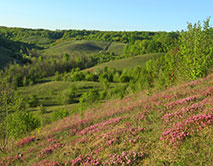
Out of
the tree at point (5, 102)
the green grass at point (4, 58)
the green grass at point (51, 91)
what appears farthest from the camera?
the green grass at point (4, 58)

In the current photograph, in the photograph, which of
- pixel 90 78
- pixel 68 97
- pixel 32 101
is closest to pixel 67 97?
pixel 68 97

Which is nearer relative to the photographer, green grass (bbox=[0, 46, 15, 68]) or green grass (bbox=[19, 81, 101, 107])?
green grass (bbox=[19, 81, 101, 107])

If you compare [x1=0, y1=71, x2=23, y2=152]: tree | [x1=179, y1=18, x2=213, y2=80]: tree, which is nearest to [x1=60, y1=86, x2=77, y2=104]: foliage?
[x1=179, y1=18, x2=213, y2=80]: tree

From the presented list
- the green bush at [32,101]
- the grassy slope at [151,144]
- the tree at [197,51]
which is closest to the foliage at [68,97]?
the green bush at [32,101]

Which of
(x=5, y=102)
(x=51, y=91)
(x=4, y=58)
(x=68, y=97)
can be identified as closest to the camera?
(x=5, y=102)

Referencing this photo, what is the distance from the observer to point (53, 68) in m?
164

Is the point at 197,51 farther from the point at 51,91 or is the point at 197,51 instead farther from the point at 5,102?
the point at 51,91

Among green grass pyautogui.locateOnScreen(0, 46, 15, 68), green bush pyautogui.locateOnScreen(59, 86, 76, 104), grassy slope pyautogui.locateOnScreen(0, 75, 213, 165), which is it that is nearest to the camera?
grassy slope pyautogui.locateOnScreen(0, 75, 213, 165)

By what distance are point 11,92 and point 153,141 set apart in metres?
13.0

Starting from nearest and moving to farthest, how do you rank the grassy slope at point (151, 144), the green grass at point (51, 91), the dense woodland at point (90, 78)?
the grassy slope at point (151, 144) < the dense woodland at point (90, 78) < the green grass at point (51, 91)

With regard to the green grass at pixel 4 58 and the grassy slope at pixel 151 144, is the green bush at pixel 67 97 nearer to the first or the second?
the grassy slope at pixel 151 144

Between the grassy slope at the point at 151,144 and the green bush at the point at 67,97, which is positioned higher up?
the grassy slope at the point at 151,144

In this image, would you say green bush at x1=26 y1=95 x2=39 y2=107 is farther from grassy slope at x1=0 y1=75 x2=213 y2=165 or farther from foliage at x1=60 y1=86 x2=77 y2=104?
grassy slope at x1=0 y1=75 x2=213 y2=165

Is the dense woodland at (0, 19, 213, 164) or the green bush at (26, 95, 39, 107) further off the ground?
the dense woodland at (0, 19, 213, 164)
